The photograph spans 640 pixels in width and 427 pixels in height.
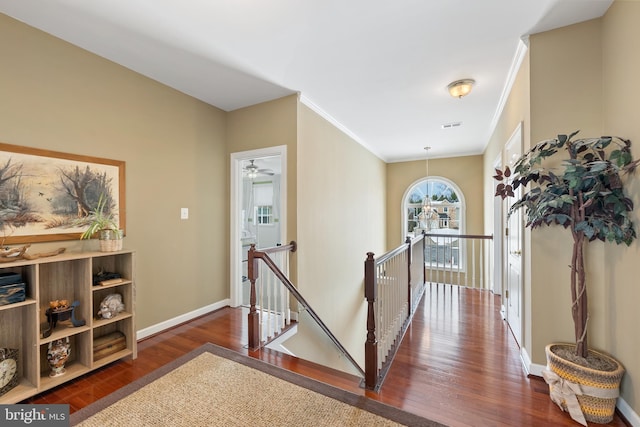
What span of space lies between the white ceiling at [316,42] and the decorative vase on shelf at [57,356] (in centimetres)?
247

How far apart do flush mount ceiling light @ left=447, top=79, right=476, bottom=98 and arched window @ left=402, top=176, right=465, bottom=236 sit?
347 centimetres

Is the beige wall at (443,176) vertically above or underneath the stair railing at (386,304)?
above

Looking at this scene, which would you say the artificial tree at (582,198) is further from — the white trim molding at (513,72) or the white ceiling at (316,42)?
the white ceiling at (316,42)

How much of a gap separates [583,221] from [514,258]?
1293mm

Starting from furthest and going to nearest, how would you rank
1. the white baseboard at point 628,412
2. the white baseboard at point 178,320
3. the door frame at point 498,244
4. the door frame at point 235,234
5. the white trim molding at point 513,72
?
the door frame at point 498,244, the door frame at point 235,234, the white baseboard at point 178,320, the white trim molding at point 513,72, the white baseboard at point 628,412

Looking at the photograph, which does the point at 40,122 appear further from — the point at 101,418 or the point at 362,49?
the point at 362,49

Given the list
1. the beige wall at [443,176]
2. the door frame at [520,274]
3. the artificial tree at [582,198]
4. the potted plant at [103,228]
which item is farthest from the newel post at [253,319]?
the beige wall at [443,176]

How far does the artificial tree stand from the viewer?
1623 millimetres

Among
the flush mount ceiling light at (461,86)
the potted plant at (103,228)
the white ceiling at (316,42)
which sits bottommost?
the potted plant at (103,228)

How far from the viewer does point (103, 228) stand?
91.0 inches

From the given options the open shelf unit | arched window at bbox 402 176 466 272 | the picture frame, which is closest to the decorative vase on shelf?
the open shelf unit

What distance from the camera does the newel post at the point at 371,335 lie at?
206 cm

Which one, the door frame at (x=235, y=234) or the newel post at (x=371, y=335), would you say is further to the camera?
the door frame at (x=235, y=234)

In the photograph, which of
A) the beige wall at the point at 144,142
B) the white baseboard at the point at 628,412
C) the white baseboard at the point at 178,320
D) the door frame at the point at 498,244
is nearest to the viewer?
the white baseboard at the point at 628,412
